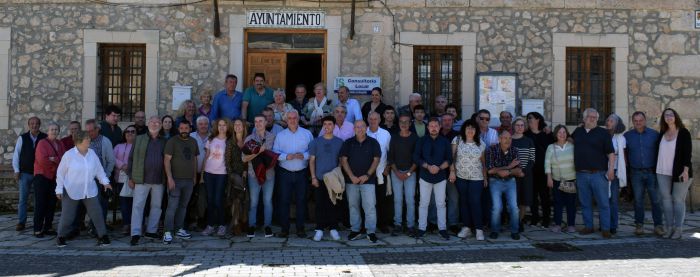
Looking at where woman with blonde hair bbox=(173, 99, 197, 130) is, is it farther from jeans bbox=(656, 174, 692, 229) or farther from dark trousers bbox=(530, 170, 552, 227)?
jeans bbox=(656, 174, 692, 229)

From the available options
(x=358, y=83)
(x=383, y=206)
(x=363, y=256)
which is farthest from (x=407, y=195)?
(x=358, y=83)

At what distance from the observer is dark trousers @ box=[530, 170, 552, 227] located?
26.2 feet

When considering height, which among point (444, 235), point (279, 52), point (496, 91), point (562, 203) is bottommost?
point (444, 235)

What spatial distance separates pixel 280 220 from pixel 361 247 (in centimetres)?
128

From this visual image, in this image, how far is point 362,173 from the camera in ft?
23.7

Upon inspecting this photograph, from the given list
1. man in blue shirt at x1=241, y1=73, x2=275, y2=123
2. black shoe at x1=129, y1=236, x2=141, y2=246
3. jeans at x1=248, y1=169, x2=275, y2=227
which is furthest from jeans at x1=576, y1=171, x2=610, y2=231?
black shoe at x1=129, y1=236, x2=141, y2=246

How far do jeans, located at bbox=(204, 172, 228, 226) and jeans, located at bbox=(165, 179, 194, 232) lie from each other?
23 centimetres

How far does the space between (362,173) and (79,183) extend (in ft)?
11.5

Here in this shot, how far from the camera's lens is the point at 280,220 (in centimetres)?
751

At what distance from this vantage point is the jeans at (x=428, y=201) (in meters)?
7.31

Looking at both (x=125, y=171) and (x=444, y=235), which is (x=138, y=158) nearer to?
(x=125, y=171)

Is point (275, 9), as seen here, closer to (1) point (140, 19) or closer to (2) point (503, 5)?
(1) point (140, 19)

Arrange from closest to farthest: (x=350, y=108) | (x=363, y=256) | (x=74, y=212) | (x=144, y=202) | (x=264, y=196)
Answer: (x=363, y=256) < (x=74, y=212) < (x=144, y=202) < (x=264, y=196) < (x=350, y=108)

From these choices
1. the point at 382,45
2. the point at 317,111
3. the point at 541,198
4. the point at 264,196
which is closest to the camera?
the point at 264,196
